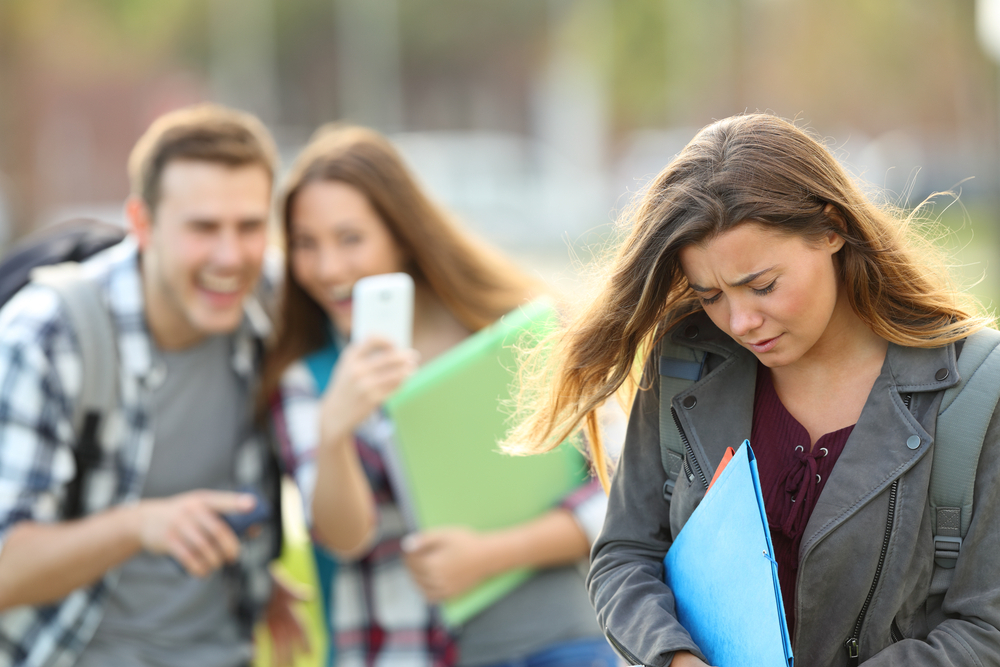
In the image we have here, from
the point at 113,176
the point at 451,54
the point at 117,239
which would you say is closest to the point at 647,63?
the point at 451,54

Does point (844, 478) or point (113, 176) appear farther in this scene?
point (113, 176)

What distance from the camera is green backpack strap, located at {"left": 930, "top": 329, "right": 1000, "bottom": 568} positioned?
143cm

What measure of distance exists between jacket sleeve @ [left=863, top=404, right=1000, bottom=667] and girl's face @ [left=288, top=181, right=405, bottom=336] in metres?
1.93

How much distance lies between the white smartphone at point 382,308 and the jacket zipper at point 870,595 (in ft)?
4.93

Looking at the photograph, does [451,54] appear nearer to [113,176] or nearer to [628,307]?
[113,176]

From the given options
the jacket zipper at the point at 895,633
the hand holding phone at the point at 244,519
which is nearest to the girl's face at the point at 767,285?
the jacket zipper at the point at 895,633

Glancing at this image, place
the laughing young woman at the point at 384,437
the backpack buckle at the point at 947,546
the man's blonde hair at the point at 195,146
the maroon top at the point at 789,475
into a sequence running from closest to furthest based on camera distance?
the backpack buckle at the point at 947,546 < the maroon top at the point at 789,475 < the laughing young woman at the point at 384,437 < the man's blonde hair at the point at 195,146

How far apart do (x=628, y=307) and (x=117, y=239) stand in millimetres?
2175

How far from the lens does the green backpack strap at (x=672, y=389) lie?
65.8 inches

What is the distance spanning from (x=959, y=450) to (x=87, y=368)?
7.29 feet

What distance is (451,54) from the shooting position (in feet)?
127

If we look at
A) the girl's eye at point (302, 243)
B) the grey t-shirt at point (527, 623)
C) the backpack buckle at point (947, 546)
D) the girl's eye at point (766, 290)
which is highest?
the girl's eye at point (766, 290)

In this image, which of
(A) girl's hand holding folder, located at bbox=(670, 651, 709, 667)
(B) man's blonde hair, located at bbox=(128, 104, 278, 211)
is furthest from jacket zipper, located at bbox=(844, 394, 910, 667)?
(B) man's blonde hair, located at bbox=(128, 104, 278, 211)

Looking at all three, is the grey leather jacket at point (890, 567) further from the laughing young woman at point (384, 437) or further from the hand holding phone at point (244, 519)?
the hand holding phone at point (244, 519)
